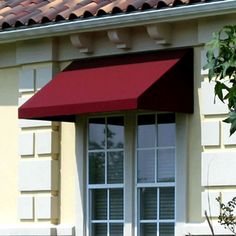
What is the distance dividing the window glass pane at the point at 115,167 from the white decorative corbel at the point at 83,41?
124 cm

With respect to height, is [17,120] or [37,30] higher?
[37,30]

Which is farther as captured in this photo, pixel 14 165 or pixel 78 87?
pixel 14 165

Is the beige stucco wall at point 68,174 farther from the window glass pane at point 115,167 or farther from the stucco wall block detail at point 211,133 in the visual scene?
the stucco wall block detail at point 211,133

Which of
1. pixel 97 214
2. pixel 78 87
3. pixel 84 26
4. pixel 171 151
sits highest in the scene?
pixel 84 26

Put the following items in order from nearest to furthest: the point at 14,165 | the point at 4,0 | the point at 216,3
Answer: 1. the point at 216,3
2. the point at 14,165
3. the point at 4,0

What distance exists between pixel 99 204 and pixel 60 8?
7.70 feet

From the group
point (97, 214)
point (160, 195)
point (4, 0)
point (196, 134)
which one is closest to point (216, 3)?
point (196, 134)

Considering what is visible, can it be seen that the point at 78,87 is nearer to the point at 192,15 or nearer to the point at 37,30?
the point at 37,30

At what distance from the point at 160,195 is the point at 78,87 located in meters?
1.52

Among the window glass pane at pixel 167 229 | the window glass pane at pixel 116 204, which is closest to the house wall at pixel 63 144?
the window glass pane at pixel 167 229

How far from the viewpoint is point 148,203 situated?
10.8 m

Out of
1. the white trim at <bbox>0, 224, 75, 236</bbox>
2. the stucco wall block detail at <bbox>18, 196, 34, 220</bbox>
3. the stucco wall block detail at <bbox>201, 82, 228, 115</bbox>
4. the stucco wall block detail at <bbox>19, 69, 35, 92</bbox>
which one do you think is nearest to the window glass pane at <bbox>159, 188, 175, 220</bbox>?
the stucco wall block detail at <bbox>201, 82, 228, 115</bbox>

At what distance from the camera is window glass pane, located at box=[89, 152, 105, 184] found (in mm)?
11320

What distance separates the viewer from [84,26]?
35.3 feet
